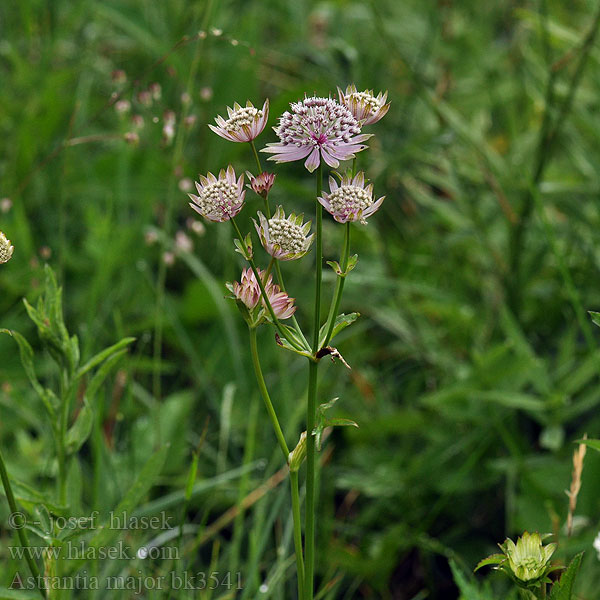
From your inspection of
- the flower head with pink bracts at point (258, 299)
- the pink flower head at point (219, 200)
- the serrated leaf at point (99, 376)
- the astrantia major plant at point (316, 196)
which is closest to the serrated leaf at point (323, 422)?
the astrantia major plant at point (316, 196)

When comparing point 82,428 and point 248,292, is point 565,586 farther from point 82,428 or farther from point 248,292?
point 82,428

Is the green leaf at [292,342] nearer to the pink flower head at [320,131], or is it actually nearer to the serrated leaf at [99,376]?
the pink flower head at [320,131]

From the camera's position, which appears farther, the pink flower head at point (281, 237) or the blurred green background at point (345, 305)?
the blurred green background at point (345, 305)

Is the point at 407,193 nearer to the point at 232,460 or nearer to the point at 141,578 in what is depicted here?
the point at 232,460

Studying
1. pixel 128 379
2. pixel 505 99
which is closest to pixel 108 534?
pixel 128 379

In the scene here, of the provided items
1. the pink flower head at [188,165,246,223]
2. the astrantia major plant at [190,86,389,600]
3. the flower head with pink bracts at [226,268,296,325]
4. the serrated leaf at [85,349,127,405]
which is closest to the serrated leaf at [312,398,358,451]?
the astrantia major plant at [190,86,389,600]

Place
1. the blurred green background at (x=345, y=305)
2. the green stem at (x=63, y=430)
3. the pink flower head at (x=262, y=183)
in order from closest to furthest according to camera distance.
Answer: the pink flower head at (x=262, y=183) < the green stem at (x=63, y=430) < the blurred green background at (x=345, y=305)

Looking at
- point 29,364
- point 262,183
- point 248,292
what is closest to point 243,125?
point 262,183
